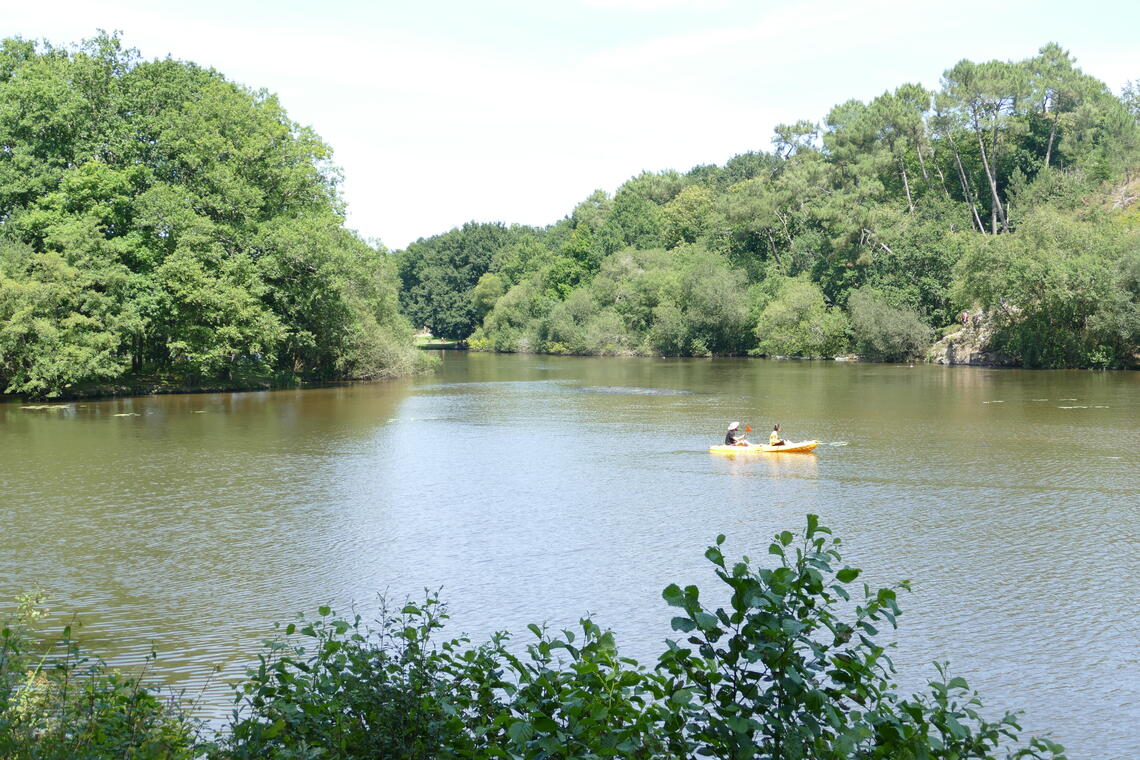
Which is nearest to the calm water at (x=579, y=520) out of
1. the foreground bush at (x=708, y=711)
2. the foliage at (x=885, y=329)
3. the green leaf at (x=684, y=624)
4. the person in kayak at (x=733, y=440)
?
the person in kayak at (x=733, y=440)

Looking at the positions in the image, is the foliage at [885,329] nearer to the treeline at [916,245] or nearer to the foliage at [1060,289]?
the treeline at [916,245]

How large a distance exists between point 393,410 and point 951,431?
75.2 ft

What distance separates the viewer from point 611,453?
30.5 m

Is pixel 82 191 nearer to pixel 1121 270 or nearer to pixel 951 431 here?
pixel 951 431

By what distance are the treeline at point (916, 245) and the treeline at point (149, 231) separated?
39903 mm

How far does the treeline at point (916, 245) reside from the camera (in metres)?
61.7

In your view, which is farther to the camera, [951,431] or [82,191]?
[82,191]

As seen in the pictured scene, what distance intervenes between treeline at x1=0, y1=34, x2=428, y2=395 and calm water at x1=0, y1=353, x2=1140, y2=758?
4265 millimetres

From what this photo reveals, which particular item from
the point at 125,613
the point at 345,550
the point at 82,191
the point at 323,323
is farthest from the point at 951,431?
the point at 82,191

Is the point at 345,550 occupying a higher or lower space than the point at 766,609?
lower

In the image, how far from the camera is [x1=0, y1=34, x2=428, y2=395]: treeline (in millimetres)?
43562

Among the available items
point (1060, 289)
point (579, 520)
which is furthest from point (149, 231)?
point (1060, 289)

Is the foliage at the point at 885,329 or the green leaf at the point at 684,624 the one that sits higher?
the foliage at the point at 885,329

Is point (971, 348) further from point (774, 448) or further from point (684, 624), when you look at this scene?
point (684, 624)
